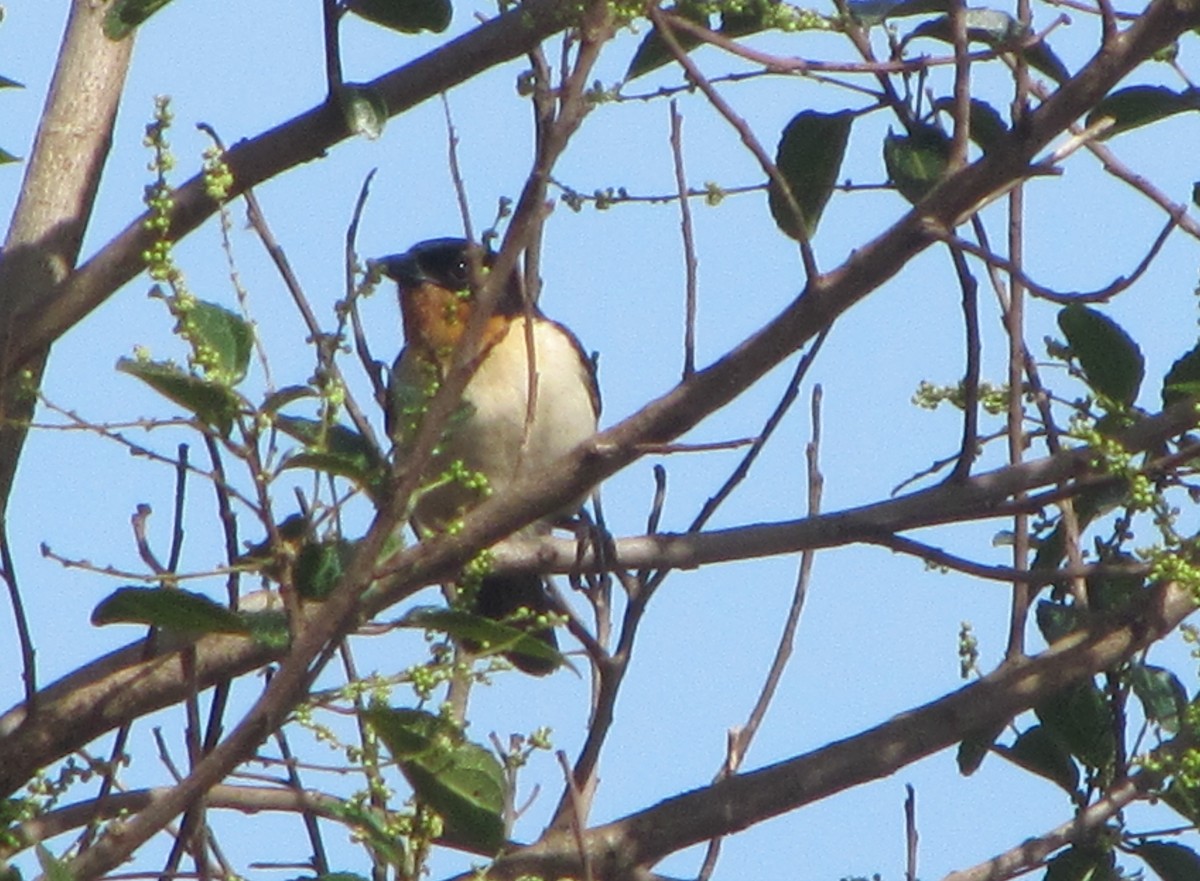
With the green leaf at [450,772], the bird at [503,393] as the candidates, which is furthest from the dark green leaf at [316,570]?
the bird at [503,393]

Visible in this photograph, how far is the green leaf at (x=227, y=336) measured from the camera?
2.15 m

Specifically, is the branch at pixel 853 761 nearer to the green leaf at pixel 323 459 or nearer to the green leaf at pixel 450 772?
the green leaf at pixel 450 772

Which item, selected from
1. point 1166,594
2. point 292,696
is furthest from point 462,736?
point 1166,594

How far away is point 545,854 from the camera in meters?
2.69

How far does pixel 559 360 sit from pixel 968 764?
2331 millimetres

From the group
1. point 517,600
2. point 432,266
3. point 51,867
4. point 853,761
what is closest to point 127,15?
point 51,867

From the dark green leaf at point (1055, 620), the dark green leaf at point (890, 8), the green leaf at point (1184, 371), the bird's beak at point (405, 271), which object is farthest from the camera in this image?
the bird's beak at point (405, 271)

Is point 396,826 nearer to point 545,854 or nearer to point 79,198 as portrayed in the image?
point 545,854

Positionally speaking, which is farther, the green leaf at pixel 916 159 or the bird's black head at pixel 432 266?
the bird's black head at pixel 432 266

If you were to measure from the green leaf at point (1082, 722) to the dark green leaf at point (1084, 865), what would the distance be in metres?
0.13

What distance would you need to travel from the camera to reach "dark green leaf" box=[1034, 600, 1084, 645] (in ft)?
10.1

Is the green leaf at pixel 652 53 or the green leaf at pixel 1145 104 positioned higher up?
the green leaf at pixel 652 53

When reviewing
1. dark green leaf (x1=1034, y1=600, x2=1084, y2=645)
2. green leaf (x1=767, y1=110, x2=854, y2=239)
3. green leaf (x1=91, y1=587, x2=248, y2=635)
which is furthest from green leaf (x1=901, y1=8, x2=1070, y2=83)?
green leaf (x1=91, y1=587, x2=248, y2=635)

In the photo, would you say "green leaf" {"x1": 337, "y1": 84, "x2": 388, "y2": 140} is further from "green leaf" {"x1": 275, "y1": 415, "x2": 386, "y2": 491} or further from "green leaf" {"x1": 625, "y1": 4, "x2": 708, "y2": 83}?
"green leaf" {"x1": 275, "y1": 415, "x2": 386, "y2": 491}
